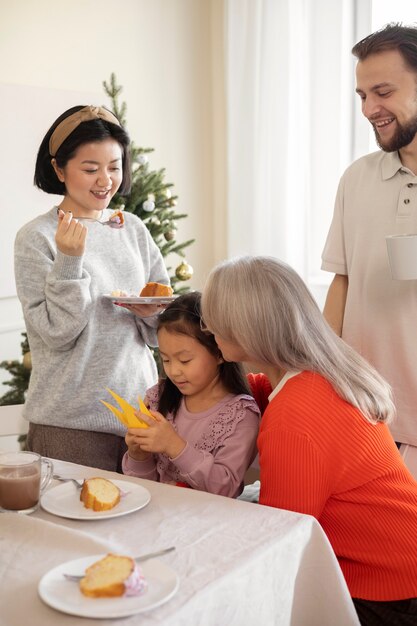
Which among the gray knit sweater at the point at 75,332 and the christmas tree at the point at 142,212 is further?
the christmas tree at the point at 142,212

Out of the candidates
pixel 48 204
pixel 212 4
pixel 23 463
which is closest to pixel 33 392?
pixel 23 463

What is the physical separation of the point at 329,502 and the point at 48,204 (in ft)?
8.74

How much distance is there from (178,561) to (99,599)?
0.58 feet

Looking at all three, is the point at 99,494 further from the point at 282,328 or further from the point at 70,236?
the point at 70,236

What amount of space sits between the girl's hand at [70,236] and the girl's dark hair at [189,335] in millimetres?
268

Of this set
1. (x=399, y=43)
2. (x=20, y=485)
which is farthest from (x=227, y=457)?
(x=399, y=43)

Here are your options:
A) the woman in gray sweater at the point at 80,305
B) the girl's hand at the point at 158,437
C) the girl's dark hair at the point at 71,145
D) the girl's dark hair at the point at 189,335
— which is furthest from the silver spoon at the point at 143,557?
the girl's dark hair at the point at 71,145

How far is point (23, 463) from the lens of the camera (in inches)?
58.9

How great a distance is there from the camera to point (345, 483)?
1.64m

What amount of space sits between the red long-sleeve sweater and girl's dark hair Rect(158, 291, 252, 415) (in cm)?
35

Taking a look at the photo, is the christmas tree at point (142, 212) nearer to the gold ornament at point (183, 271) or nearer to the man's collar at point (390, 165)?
the gold ornament at point (183, 271)

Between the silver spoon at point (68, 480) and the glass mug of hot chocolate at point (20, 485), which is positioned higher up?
the glass mug of hot chocolate at point (20, 485)

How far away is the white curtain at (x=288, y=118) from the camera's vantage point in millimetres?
4371

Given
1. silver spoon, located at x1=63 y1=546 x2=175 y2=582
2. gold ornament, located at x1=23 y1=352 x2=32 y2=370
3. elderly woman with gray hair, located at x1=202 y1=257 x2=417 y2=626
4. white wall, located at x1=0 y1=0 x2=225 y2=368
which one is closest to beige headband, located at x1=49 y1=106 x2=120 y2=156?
elderly woman with gray hair, located at x1=202 y1=257 x2=417 y2=626
